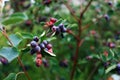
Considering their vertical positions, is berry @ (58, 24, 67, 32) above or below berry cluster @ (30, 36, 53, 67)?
below

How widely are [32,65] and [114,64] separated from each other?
940 mm

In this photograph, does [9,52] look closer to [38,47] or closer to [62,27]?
[38,47]

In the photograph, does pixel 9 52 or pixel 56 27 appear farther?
pixel 56 27

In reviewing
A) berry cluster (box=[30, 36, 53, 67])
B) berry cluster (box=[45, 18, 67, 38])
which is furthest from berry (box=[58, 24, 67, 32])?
berry cluster (box=[30, 36, 53, 67])

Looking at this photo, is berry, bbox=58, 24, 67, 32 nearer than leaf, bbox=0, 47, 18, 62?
No

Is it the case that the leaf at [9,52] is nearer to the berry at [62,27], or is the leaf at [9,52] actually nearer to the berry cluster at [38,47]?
the berry cluster at [38,47]

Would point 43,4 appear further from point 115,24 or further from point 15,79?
point 115,24

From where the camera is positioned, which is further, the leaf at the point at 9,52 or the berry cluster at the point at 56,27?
the berry cluster at the point at 56,27

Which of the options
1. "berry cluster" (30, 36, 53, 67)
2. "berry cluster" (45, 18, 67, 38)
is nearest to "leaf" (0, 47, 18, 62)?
"berry cluster" (30, 36, 53, 67)

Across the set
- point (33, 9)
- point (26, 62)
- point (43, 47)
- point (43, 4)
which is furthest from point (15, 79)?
point (26, 62)

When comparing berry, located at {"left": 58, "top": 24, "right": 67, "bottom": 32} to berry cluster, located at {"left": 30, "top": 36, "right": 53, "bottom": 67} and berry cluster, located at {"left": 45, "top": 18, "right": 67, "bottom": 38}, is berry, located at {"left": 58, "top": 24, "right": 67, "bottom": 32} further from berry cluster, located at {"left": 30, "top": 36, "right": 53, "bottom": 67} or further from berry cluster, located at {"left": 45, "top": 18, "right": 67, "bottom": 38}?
berry cluster, located at {"left": 30, "top": 36, "right": 53, "bottom": 67}

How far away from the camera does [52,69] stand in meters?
2.29

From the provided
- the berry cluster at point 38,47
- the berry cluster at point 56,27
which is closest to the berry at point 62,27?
the berry cluster at point 56,27

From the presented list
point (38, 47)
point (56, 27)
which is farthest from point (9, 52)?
point (56, 27)
